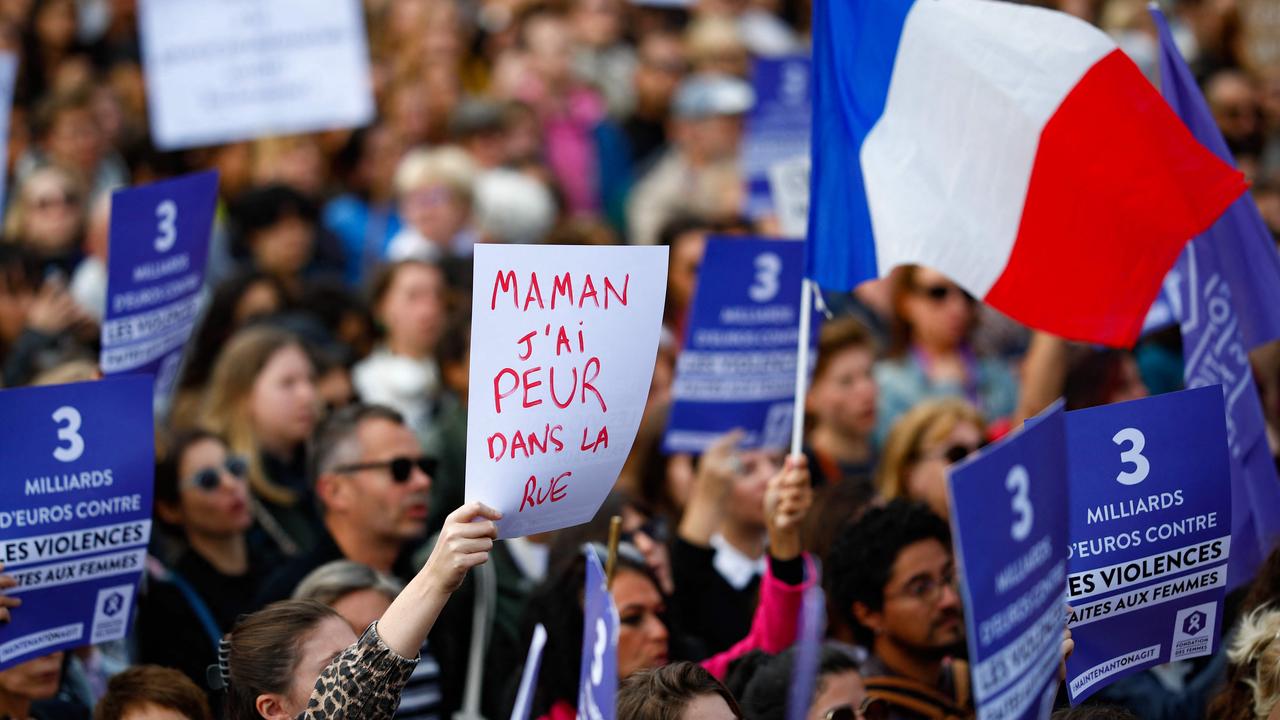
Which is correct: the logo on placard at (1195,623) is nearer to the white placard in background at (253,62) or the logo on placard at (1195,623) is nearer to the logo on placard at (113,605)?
the logo on placard at (113,605)

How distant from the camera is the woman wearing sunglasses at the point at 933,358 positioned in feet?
28.1

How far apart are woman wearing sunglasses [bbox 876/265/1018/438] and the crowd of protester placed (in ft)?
0.06

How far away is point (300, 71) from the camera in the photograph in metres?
9.46

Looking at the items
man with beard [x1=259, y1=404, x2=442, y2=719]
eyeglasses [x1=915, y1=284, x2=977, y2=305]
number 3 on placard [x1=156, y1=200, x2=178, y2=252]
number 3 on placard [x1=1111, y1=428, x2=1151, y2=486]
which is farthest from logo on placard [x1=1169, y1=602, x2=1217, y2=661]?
eyeglasses [x1=915, y1=284, x2=977, y2=305]

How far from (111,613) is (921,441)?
3.47 meters

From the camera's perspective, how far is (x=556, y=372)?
392cm

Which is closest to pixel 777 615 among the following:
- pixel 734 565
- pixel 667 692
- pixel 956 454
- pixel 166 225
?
pixel 734 565

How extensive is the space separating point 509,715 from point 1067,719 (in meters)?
1.84

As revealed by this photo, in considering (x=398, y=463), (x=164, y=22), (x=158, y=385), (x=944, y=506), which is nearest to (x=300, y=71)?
(x=164, y=22)

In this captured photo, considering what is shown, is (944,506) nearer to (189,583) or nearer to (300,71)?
(189,583)

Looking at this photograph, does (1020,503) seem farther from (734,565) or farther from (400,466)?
(400,466)

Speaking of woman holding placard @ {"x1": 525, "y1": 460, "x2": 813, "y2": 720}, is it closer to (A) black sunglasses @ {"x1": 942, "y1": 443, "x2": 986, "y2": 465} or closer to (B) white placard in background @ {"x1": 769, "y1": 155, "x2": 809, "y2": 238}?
(A) black sunglasses @ {"x1": 942, "y1": 443, "x2": 986, "y2": 465}

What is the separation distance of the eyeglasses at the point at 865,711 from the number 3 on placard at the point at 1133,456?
0.93 m

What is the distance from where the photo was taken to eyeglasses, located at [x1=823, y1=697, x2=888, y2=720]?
436 centimetres
